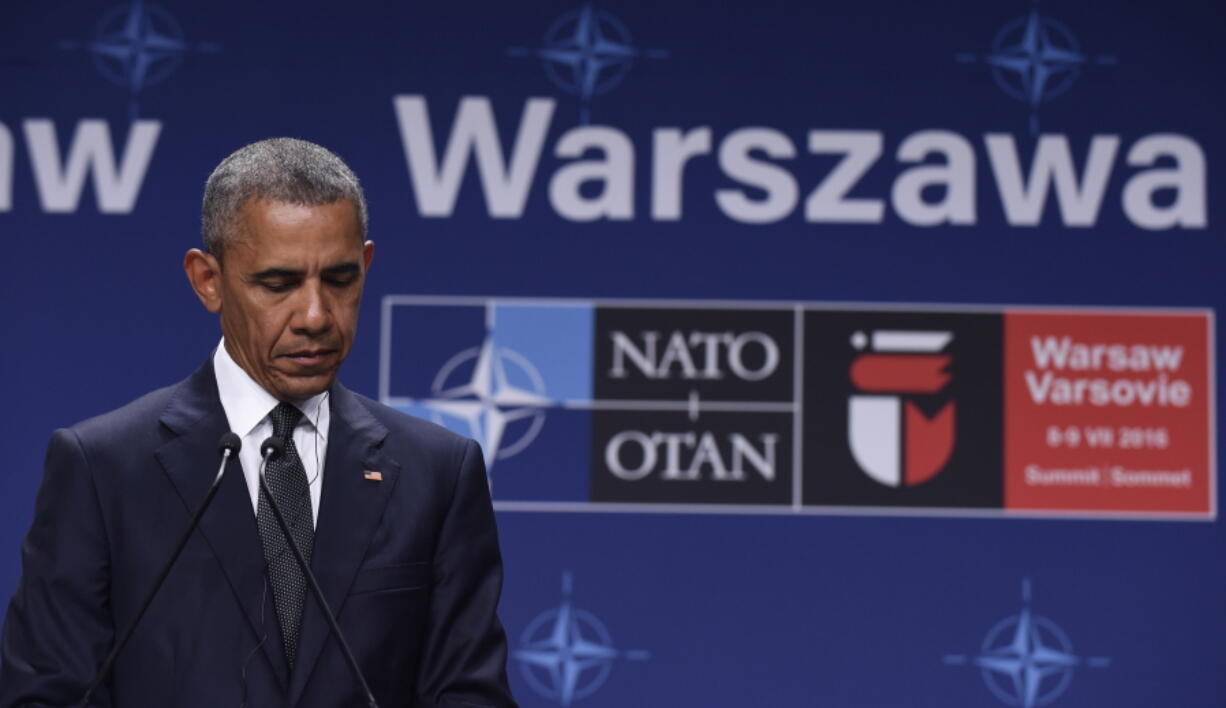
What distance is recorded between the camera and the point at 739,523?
3.73 m

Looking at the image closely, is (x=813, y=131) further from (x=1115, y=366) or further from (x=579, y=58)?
(x=1115, y=366)

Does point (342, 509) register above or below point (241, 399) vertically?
below

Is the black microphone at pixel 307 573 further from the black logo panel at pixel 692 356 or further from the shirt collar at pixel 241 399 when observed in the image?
the black logo panel at pixel 692 356

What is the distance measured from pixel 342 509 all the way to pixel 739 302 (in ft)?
7.81

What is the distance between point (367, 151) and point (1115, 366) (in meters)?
1.94

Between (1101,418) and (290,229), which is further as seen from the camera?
(1101,418)

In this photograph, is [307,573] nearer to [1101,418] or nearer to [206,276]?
[206,276]

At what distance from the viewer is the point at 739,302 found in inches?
148

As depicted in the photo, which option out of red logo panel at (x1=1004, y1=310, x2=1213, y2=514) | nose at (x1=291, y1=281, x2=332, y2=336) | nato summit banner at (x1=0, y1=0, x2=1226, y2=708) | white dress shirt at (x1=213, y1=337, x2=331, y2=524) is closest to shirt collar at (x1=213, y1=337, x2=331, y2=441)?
white dress shirt at (x1=213, y1=337, x2=331, y2=524)

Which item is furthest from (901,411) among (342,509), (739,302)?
(342,509)

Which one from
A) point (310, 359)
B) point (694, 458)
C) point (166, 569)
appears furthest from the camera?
point (694, 458)

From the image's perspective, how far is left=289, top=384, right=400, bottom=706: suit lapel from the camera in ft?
4.54

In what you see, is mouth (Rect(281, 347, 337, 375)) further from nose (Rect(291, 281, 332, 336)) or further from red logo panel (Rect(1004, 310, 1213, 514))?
red logo panel (Rect(1004, 310, 1213, 514))

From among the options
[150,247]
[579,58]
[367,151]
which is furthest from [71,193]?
[579,58]
